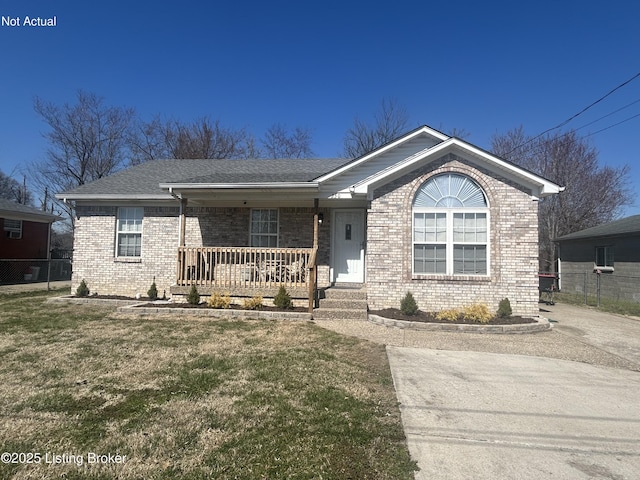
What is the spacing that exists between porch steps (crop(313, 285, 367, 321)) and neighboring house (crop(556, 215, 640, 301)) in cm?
961

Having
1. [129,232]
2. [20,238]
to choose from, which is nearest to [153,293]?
[129,232]

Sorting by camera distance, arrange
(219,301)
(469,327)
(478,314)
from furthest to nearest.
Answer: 1. (219,301)
2. (478,314)
3. (469,327)

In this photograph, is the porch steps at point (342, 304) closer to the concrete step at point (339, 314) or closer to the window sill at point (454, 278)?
the concrete step at point (339, 314)

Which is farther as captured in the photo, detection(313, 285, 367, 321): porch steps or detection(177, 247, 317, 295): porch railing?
detection(177, 247, 317, 295): porch railing

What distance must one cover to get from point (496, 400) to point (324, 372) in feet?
6.84

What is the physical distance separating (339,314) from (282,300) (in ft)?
4.88

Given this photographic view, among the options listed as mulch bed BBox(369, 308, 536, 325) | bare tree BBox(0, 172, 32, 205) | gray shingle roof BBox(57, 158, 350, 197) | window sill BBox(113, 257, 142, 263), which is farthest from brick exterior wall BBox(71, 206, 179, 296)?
bare tree BBox(0, 172, 32, 205)

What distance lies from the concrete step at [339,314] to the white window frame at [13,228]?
18522 mm

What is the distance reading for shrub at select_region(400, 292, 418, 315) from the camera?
321 inches

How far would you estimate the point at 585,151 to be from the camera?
24.6m

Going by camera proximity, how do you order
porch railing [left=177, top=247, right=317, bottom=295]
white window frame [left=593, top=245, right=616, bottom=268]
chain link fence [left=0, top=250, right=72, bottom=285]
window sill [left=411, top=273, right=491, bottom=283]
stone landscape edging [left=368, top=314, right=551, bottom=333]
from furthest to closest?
chain link fence [left=0, top=250, right=72, bottom=285]
white window frame [left=593, top=245, right=616, bottom=268]
porch railing [left=177, top=247, right=317, bottom=295]
window sill [left=411, top=273, right=491, bottom=283]
stone landscape edging [left=368, top=314, right=551, bottom=333]

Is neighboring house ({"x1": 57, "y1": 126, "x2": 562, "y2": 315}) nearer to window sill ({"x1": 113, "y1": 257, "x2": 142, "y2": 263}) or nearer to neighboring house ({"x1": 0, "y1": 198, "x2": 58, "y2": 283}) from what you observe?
window sill ({"x1": 113, "y1": 257, "x2": 142, "y2": 263})

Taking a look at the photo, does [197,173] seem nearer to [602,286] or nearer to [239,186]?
[239,186]

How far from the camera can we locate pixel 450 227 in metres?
8.65
